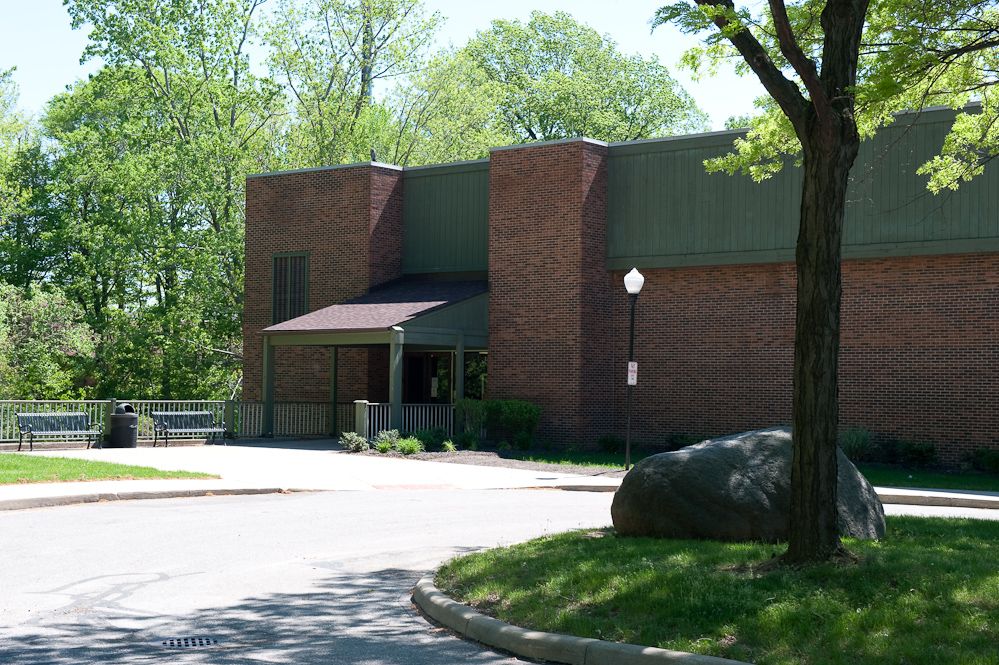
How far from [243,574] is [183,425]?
20356 mm

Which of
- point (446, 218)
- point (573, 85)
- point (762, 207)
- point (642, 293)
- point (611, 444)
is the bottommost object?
point (611, 444)

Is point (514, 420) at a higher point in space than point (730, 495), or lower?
higher

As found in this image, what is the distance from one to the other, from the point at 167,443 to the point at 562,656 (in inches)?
957

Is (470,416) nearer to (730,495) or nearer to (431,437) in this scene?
(431,437)

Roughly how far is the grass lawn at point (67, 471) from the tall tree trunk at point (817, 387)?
46.1 ft

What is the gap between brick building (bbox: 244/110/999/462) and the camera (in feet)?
Result: 87.5

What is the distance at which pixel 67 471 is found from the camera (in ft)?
68.6

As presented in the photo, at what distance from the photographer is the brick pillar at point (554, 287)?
3086 cm

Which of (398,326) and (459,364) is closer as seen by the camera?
(398,326)

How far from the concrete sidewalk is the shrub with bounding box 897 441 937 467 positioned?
5.30m

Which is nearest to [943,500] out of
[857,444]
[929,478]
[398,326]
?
[929,478]

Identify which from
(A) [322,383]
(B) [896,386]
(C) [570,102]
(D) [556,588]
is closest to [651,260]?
(B) [896,386]

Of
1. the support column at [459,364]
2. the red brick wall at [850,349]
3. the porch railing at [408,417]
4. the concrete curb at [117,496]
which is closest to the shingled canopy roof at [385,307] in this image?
the support column at [459,364]

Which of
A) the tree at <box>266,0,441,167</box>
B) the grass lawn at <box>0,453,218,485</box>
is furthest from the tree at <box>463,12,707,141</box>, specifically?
the grass lawn at <box>0,453,218,485</box>
